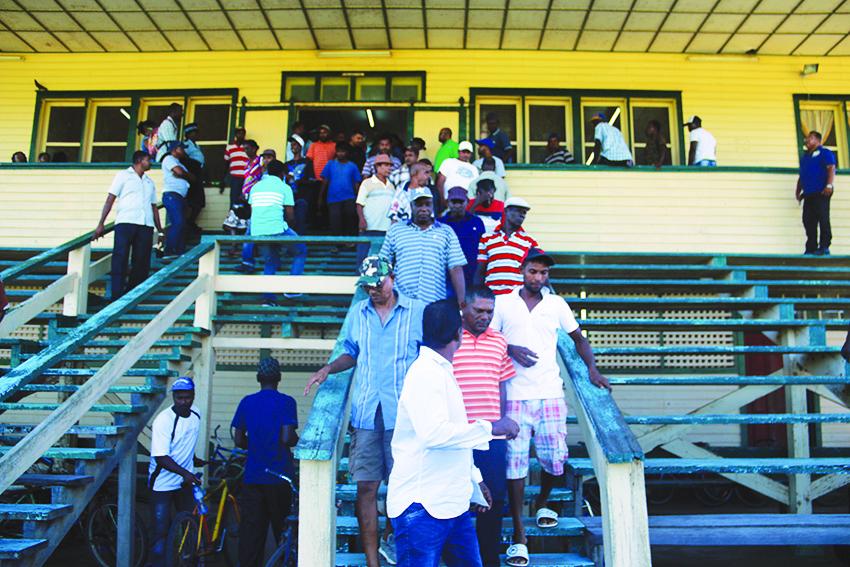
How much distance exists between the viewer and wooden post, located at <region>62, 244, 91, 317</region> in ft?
25.2

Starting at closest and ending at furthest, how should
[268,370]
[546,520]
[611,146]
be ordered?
[546,520] → [268,370] → [611,146]

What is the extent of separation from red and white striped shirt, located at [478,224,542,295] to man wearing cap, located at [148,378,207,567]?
3075mm

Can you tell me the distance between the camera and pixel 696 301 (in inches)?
316

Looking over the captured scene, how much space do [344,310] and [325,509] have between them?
4.66 meters

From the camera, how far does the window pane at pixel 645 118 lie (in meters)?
11.7

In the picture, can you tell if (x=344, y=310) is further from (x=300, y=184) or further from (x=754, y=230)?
(x=754, y=230)

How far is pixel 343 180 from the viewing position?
955 centimetres

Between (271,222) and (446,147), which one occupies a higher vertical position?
(446,147)

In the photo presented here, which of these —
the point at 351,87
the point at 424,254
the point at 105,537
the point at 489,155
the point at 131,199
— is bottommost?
the point at 105,537

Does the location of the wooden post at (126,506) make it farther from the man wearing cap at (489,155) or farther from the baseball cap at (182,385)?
the man wearing cap at (489,155)

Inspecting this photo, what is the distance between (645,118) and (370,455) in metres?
9.66

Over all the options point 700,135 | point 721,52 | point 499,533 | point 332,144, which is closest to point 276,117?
point 332,144

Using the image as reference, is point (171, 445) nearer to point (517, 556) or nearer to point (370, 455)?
point (370, 455)

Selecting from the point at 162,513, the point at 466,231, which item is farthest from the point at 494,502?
the point at 162,513
